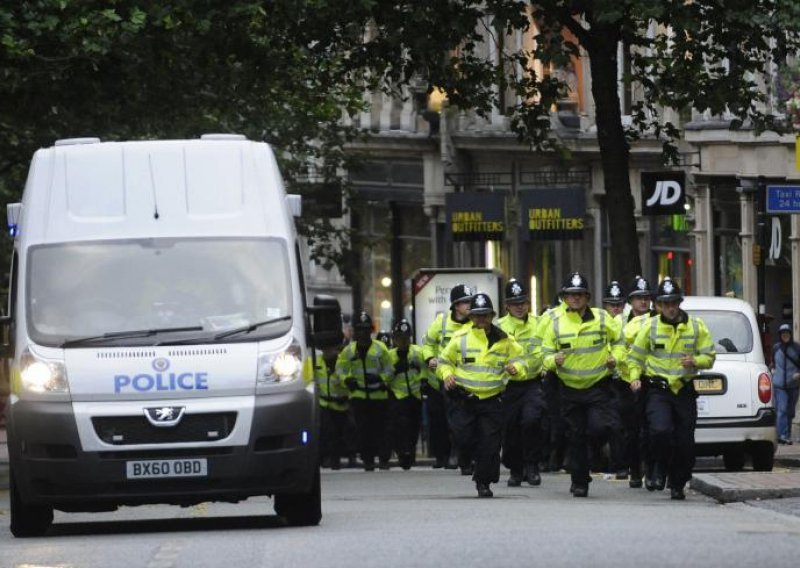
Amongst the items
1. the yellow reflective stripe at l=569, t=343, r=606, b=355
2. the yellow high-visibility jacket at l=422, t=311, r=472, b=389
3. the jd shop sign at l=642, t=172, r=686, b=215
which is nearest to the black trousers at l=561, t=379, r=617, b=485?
the yellow reflective stripe at l=569, t=343, r=606, b=355

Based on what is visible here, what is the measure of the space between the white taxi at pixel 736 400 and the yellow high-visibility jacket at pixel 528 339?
1.74 metres

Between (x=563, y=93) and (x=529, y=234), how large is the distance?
46.2 feet

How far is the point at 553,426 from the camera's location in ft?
85.6

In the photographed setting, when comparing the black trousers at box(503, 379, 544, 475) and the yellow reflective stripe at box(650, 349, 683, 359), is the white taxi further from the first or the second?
the yellow reflective stripe at box(650, 349, 683, 359)

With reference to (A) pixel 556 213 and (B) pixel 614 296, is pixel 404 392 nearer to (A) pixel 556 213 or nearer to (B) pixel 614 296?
(B) pixel 614 296

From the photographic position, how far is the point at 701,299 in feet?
86.0

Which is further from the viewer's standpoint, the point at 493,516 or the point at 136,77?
the point at 136,77

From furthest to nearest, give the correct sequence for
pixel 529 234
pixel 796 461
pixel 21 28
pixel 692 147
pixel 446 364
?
pixel 529 234
pixel 692 147
pixel 796 461
pixel 21 28
pixel 446 364

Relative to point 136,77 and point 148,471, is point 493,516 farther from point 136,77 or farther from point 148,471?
point 136,77

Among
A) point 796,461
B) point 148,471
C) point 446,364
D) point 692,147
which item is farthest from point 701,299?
point 692,147

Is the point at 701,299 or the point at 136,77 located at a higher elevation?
the point at 136,77

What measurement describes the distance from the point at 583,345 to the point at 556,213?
2405 cm

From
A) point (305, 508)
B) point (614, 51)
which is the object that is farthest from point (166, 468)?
point (614, 51)

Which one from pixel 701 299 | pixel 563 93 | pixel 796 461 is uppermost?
pixel 563 93
